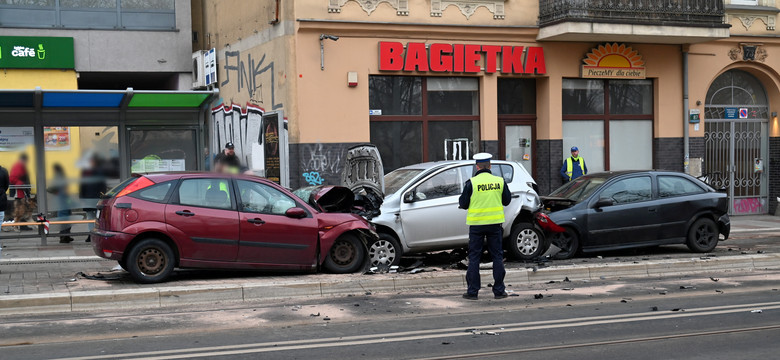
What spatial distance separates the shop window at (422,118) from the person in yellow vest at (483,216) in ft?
27.3

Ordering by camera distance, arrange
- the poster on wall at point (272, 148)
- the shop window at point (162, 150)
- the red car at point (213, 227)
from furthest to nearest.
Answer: the shop window at point (162, 150) → the poster on wall at point (272, 148) → the red car at point (213, 227)

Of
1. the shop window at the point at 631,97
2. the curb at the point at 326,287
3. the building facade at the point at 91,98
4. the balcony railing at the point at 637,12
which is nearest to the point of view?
the curb at the point at 326,287

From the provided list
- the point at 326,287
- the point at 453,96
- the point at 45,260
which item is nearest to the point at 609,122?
the point at 453,96

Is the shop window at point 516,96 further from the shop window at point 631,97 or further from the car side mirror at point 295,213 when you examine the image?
the car side mirror at point 295,213

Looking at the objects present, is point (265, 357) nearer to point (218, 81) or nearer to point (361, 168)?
point (361, 168)

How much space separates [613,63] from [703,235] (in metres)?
6.93

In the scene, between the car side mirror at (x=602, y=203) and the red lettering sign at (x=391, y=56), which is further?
the red lettering sign at (x=391, y=56)

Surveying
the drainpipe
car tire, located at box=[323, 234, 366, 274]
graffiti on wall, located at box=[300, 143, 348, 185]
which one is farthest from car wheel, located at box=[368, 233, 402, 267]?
the drainpipe

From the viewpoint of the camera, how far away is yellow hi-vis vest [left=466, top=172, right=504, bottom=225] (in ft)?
33.1

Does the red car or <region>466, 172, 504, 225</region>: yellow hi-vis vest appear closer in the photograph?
<region>466, 172, 504, 225</region>: yellow hi-vis vest

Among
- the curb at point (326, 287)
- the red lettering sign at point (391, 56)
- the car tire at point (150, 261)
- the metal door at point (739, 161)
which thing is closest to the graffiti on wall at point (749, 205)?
the metal door at point (739, 161)

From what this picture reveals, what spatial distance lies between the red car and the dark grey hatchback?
370 centimetres

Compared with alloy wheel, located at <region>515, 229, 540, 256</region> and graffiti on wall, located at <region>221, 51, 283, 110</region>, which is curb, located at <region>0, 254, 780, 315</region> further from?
graffiti on wall, located at <region>221, 51, 283, 110</region>

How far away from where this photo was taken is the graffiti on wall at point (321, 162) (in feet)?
57.2
